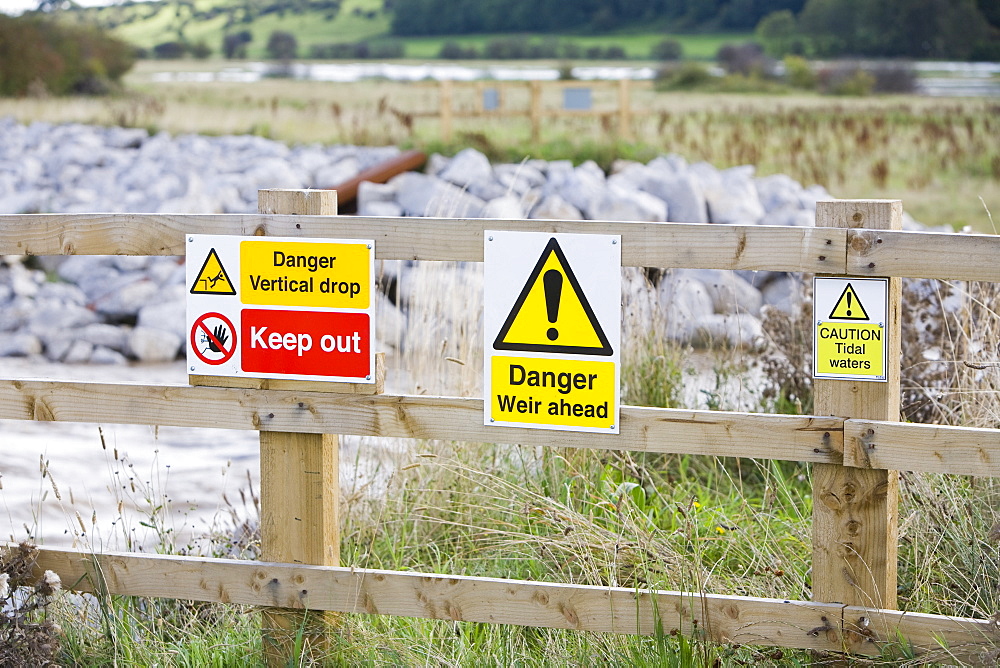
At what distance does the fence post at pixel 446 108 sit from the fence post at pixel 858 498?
15.2 meters

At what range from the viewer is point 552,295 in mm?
3061

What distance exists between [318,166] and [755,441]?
1316cm

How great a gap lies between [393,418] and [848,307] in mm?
1321

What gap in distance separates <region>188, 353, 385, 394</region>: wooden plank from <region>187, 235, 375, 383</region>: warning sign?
18 millimetres

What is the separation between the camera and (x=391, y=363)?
8.38 meters

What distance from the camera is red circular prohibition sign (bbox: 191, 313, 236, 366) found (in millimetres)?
3271

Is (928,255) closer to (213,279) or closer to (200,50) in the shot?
(213,279)

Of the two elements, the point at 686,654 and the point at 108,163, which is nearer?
the point at 686,654

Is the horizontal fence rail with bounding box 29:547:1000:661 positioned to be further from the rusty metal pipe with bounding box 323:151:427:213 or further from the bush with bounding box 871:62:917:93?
the bush with bounding box 871:62:917:93

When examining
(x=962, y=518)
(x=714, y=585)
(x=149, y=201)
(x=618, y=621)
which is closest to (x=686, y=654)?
(x=618, y=621)

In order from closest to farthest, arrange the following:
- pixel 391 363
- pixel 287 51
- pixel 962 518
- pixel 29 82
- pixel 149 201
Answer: pixel 962 518, pixel 391 363, pixel 149 201, pixel 29 82, pixel 287 51

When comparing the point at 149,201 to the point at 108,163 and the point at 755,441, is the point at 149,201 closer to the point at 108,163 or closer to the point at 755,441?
the point at 108,163

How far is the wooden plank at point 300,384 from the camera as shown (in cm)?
320

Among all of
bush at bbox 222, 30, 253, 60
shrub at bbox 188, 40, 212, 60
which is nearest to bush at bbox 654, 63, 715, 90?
bush at bbox 222, 30, 253, 60
